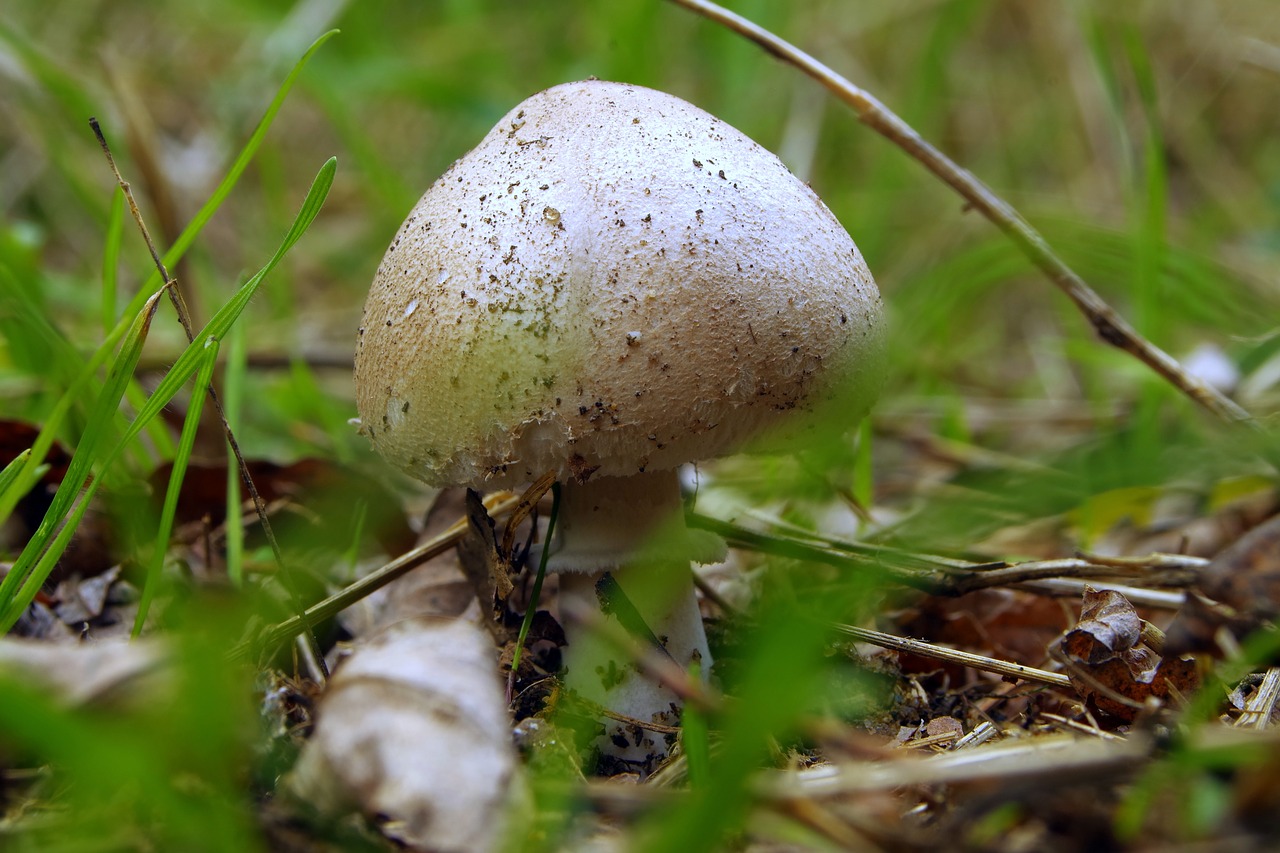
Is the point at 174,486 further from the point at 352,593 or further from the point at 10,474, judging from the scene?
the point at 352,593

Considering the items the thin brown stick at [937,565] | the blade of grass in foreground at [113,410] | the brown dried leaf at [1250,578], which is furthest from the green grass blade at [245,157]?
the brown dried leaf at [1250,578]

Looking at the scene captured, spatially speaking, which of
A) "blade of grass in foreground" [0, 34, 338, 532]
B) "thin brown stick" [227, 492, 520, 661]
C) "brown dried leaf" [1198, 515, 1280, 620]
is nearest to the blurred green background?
"blade of grass in foreground" [0, 34, 338, 532]

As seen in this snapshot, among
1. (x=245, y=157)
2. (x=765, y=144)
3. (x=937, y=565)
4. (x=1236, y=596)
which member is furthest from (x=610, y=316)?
(x=765, y=144)

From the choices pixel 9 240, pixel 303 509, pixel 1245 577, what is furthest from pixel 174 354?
pixel 1245 577

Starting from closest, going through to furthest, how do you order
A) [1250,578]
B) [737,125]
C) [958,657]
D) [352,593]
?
[1250,578] → [958,657] → [352,593] → [737,125]

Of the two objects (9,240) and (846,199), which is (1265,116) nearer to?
(846,199)

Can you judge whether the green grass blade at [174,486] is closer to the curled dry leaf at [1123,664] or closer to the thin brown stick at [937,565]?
the thin brown stick at [937,565]
